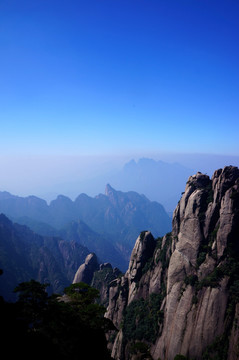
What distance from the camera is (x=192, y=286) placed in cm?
4959

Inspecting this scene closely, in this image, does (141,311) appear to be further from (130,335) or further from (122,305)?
(122,305)

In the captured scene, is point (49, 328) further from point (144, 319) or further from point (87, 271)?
point (87, 271)

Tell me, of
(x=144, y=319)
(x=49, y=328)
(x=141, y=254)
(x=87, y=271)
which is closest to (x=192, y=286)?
(x=144, y=319)

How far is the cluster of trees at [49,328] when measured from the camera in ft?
63.2

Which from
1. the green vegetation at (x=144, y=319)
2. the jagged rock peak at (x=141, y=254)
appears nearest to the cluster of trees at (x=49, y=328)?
the green vegetation at (x=144, y=319)

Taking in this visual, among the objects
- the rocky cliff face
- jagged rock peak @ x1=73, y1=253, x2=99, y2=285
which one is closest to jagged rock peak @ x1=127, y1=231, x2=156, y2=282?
the rocky cliff face

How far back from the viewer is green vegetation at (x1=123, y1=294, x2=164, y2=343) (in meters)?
54.7

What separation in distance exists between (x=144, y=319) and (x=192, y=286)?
17.3 metres

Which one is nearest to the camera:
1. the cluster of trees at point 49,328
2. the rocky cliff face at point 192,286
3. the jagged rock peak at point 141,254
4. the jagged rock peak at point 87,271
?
the cluster of trees at point 49,328

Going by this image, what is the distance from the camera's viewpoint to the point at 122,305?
6938 cm

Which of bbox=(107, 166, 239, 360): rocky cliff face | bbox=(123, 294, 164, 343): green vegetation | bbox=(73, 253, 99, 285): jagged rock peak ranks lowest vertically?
bbox=(73, 253, 99, 285): jagged rock peak

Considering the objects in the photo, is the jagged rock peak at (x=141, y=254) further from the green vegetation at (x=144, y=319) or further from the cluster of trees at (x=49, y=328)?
the cluster of trees at (x=49, y=328)

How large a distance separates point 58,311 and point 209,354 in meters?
31.1

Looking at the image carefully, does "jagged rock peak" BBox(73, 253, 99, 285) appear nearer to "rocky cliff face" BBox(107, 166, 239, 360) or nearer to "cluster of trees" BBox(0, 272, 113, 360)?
"rocky cliff face" BBox(107, 166, 239, 360)
